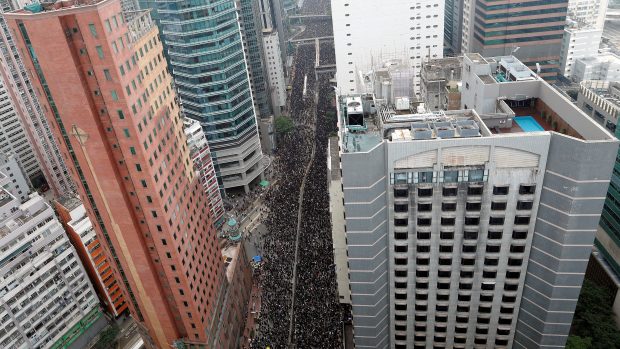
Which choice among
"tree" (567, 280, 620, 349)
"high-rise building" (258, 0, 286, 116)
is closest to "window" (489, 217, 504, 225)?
"tree" (567, 280, 620, 349)

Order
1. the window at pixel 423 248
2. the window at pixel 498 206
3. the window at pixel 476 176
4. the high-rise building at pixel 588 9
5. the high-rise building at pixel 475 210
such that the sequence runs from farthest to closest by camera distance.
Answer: the high-rise building at pixel 588 9 < the window at pixel 423 248 < the window at pixel 498 206 < the window at pixel 476 176 < the high-rise building at pixel 475 210

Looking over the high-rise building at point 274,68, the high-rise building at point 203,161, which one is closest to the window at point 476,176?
the high-rise building at point 203,161

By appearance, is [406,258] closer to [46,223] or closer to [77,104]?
[77,104]

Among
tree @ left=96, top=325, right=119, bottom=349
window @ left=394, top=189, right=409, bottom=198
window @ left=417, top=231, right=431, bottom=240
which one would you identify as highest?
window @ left=394, top=189, right=409, bottom=198

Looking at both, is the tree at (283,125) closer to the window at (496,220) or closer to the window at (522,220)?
the window at (496,220)

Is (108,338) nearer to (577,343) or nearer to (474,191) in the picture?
(474,191)

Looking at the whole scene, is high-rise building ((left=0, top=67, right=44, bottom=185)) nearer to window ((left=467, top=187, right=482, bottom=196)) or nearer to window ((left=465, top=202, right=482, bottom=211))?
window ((left=465, top=202, right=482, bottom=211))

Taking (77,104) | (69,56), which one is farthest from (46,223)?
(69,56)
